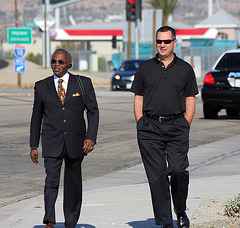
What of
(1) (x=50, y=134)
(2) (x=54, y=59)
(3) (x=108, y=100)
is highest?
(2) (x=54, y=59)

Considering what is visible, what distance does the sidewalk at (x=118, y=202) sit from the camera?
7.33m

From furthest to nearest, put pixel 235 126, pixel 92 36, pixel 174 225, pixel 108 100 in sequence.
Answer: pixel 92 36 < pixel 108 100 < pixel 235 126 < pixel 174 225

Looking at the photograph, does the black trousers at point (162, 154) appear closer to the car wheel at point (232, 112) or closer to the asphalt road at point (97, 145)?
the asphalt road at point (97, 145)

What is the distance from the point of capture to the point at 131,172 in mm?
11117

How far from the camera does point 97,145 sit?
1456 cm

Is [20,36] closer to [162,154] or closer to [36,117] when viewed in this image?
[36,117]

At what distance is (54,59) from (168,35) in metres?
1.07

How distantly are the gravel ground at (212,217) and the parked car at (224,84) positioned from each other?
10.9 m

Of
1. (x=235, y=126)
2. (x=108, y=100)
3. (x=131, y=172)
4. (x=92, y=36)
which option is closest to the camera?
(x=131, y=172)

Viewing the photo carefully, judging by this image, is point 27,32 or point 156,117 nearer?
point 156,117

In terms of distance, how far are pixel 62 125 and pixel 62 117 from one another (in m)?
0.07

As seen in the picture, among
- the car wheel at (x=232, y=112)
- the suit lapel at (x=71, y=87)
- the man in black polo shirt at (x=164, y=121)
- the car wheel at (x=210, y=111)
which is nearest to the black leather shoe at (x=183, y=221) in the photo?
the man in black polo shirt at (x=164, y=121)

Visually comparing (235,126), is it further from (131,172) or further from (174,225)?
(174,225)

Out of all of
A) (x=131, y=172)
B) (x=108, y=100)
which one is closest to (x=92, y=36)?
(x=108, y=100)
